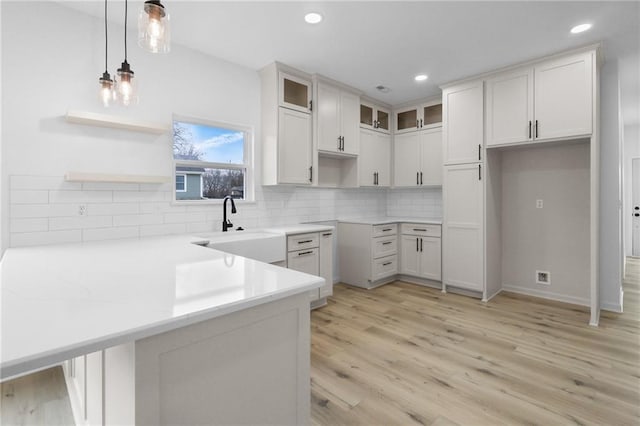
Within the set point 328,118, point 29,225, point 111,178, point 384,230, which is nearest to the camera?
point 29,225

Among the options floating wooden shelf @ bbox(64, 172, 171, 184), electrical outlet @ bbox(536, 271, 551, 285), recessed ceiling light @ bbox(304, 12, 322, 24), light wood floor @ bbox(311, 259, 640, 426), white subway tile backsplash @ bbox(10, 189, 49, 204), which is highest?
recessed ceiling light @ bbox(304, 12, 322, 24)

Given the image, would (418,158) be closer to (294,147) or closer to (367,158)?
(367,158)

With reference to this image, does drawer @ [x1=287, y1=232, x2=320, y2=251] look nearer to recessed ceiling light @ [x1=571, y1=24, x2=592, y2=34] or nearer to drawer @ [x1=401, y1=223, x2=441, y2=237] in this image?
drawer @ [x1=401, y1=223, x2=441, y2=237]

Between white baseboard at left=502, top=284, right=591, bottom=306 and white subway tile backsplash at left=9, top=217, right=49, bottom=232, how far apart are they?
16.2 ft

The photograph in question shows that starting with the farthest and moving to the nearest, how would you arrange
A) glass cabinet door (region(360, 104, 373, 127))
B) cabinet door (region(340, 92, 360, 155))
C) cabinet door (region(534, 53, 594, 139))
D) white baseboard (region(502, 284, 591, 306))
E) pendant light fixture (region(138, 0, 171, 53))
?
glass cabinet door (region(360, 104, 373, 127)), cabinet door (region(340, 92, 360, 155)), white baseboard (region(502, 284, 591, 306)), cabinet door (region(534, 53, 594, 139)), pendant light fixture (region(138, 0, 171, 53))

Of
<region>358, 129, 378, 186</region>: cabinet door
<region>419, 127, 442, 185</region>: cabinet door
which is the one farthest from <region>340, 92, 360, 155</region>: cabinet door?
<region>419, 127, 442, 185</region>: cabinet door

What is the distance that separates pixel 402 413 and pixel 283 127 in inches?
114

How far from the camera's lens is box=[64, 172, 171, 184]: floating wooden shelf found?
7.77ft

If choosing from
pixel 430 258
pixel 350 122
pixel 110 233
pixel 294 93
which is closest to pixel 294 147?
pixel 294 93

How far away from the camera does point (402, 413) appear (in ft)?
6.14

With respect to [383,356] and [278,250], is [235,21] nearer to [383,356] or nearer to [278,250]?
[278,250]

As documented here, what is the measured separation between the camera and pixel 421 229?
178 inches

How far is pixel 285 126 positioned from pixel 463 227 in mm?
2481

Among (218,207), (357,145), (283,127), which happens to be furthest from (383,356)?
(357,145)
